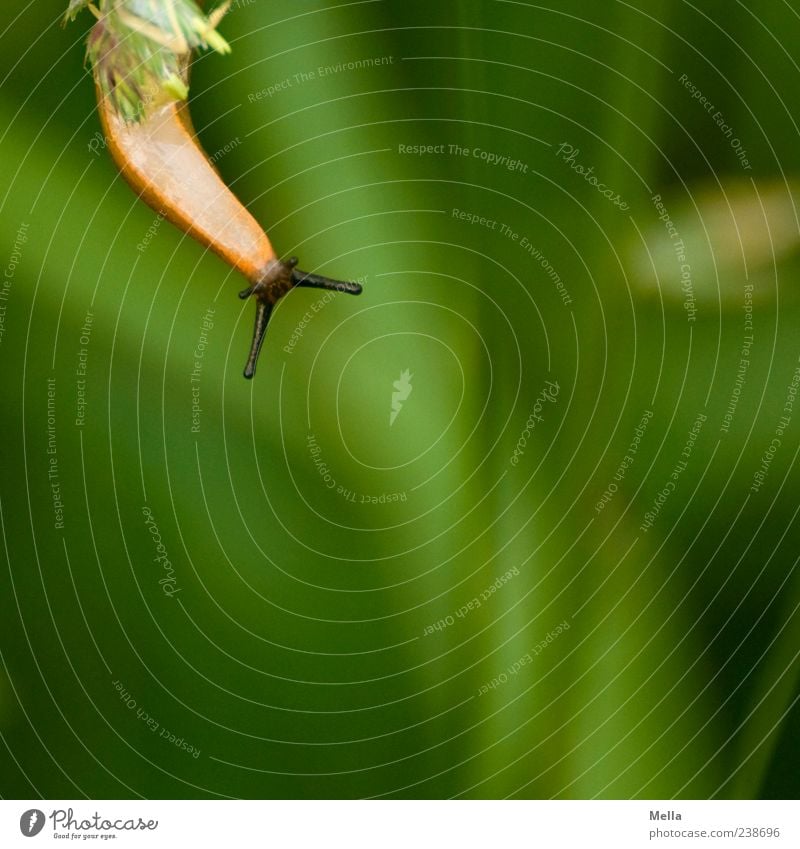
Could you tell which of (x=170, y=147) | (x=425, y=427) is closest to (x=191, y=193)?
(x=170, y=147)

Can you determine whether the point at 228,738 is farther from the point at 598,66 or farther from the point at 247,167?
the point at 598,66

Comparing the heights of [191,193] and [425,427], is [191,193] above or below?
above

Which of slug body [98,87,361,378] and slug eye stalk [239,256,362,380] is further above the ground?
slug body [98,87,361,378]

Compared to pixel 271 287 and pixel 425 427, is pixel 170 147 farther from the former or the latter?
pixel 425 427

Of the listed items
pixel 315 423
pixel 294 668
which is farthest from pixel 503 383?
pixel 294 668

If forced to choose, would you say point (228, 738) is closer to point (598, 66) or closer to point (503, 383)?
point (503, 383)

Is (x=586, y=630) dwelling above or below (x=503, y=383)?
below
